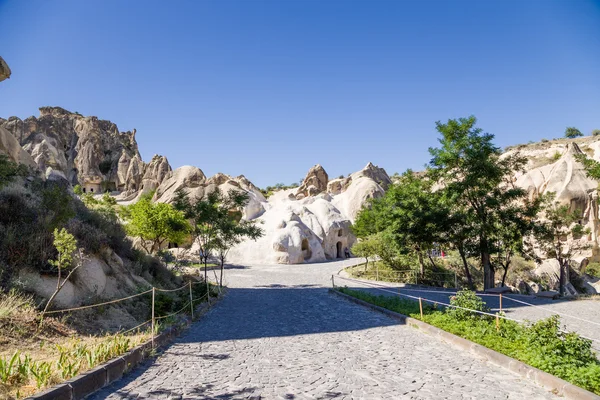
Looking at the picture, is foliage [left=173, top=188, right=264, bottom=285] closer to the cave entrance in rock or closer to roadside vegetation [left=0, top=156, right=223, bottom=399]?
roadside vegetation [left=0, top=156, right=223, bottom=399]

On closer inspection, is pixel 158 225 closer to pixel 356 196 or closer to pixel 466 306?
pixel 466 306

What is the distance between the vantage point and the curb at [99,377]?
439 cm

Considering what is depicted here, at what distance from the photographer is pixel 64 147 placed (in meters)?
81.6

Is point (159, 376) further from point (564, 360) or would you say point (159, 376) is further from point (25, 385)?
point (564, 360)

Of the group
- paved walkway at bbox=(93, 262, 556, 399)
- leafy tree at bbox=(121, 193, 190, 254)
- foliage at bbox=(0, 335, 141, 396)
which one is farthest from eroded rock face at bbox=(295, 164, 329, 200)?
foliage at bbox=(0, 335, 141, 396)

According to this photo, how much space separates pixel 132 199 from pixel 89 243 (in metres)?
65.2

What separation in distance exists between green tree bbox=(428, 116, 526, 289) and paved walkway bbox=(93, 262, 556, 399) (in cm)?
1079

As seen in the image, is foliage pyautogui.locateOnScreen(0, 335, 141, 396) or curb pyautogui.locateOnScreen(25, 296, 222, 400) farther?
foliage pyautogui.locateOnScreen(0, 335, 141, 396)

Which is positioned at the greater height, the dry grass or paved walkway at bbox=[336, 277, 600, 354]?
the dry grass

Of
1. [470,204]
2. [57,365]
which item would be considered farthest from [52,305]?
[470,204]

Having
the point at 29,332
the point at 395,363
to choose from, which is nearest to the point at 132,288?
the point at 29,332

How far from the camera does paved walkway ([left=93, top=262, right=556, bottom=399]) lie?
16.4ft

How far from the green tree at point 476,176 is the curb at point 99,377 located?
16479mm

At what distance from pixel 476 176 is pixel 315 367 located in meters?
15.5
